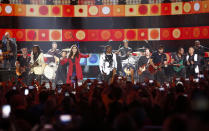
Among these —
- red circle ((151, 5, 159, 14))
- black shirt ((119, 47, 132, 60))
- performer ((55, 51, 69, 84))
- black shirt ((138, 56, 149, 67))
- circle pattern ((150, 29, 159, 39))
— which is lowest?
performer ((55, 51, 69, 84))

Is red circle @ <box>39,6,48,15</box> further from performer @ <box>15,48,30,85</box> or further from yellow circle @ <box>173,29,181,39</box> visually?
yellow circle @ <box>173,29,181,39</box>

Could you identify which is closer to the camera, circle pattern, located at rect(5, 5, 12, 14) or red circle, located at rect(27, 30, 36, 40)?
circle pattern, located at rect(5, 5, 12, 14)

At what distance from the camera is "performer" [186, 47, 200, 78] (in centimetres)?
1738

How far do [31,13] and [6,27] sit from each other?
163cm

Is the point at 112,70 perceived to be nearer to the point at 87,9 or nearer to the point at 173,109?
the point at 87,9

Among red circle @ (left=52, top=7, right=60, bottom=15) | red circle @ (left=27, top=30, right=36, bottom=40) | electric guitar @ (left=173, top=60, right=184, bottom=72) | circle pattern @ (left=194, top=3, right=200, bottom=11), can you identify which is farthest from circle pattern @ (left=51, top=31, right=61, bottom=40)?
circle pattern @ (left=194, top=3, right=200, bottom=11)

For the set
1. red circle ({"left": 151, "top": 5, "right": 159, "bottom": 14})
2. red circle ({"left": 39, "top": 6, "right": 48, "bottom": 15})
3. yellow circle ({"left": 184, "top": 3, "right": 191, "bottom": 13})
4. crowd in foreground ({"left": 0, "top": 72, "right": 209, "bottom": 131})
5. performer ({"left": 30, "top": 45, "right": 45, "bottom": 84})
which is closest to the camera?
crowd in foreground ({"left": 0, "top": 72, "right": 209, "bottom": 131})

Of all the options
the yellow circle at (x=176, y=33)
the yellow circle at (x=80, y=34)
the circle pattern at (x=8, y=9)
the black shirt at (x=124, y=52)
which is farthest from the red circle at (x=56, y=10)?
the yellow circle at (x=176, y=33)

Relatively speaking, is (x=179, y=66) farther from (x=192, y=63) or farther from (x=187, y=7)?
(x=187, y=7)

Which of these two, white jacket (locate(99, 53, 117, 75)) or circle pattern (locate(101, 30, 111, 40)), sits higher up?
circle pattern (locate(101, 30, 111, 40))

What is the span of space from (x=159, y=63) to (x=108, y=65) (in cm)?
250

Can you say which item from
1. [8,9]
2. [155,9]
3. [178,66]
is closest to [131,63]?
[178,66]

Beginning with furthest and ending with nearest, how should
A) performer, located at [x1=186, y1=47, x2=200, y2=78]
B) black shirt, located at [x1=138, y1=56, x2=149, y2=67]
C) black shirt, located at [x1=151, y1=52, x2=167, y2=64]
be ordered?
1. black shirt, located at [x1=138, y1=56, x2=149, y2=67]
2. black shirt, located at [x1=151, y1=52, x2=167, y2=64]
3. performer, located at [x1=186, y1=47, x2=200, y2=78]

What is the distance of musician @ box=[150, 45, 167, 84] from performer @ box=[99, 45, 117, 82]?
6.01 ft
